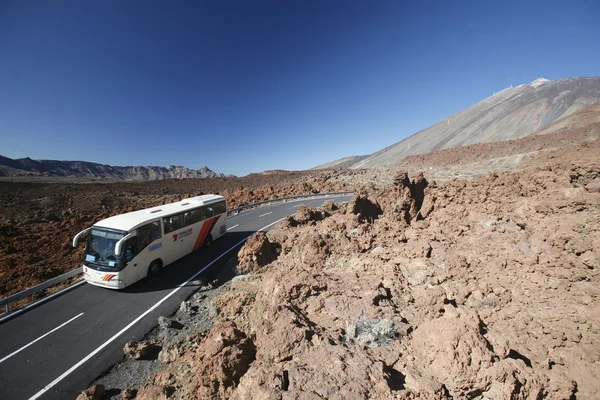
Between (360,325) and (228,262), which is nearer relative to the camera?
(360,325)

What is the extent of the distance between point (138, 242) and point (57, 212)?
32056 millimetres

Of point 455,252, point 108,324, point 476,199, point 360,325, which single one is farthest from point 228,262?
point 476,199

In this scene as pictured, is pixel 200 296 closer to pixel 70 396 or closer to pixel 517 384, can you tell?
pixel 70 396

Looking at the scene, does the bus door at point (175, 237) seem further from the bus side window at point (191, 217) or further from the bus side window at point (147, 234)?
the bus side window at point (147, 234)

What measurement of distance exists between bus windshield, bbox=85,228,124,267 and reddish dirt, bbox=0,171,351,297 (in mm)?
4548

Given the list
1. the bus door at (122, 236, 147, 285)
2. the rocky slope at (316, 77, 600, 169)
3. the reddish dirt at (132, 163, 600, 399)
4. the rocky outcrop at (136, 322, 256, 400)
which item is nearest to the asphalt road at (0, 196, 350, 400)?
the bus door at (122, 236, 147, 285)

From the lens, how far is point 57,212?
105 feet

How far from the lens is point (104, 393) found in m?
5.67

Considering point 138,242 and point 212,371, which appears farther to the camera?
point 138,242

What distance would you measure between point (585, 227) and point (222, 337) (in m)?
8.25

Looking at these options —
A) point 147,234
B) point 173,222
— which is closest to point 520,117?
point 173,222

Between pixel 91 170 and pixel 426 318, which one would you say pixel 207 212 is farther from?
pixel 91 170

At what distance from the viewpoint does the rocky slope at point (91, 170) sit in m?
110

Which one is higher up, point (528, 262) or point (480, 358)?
point (528, 262)
